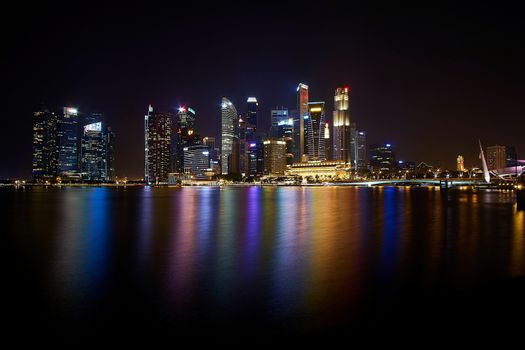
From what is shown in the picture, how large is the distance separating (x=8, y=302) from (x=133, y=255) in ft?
22.1

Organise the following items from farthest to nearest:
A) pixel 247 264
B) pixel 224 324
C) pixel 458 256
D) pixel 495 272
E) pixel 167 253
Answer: pixel 167 253 < pixel 458 256 < pixel 247 264 < pixel 495 272 < pixel 224 324

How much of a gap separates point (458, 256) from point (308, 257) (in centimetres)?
603

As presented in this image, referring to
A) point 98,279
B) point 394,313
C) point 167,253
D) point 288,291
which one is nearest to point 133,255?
point 167,253

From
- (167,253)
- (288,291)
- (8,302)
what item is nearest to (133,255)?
(167,253)

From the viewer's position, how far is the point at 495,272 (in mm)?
13492

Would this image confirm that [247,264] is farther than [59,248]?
No

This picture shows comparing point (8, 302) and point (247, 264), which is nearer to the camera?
point (8, 302)

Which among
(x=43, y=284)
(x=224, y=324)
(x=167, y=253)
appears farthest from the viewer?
(x=167, y=253)

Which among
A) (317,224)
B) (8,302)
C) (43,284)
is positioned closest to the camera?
(8,302)

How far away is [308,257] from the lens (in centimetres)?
1650

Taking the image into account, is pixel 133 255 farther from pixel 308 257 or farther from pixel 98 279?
pixel 308 257

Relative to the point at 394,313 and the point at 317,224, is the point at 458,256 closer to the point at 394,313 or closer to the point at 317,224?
the point at 394,313

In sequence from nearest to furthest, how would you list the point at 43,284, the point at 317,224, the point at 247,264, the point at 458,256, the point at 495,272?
the point at 43,284, the point at 495,272, the point at 247,264, the point at 458,256, the point at 317,224

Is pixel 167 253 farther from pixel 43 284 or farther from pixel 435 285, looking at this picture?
pixel 435 285
